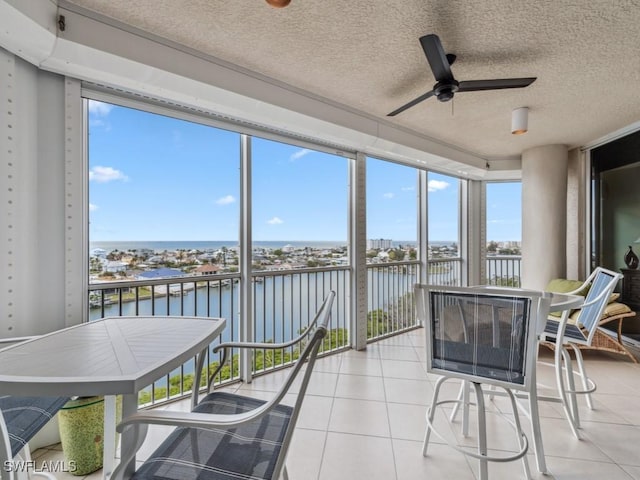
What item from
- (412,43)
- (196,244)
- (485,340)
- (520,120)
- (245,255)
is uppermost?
(412,43)

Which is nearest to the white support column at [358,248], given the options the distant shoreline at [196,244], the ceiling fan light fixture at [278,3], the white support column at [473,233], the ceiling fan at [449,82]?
the distant shoreline at [196,244]

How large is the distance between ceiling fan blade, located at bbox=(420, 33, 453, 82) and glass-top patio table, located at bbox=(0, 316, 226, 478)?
1.81 m

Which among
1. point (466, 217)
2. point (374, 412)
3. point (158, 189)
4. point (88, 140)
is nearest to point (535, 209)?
point (466, 217)

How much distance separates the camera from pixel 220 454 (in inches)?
38.8

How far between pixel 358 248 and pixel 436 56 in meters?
2.08

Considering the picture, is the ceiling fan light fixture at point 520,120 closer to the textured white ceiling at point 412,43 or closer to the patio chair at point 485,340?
the textured white ceiling at point 412,43

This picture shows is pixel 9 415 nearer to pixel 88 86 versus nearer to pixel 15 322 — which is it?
pixel 15 322

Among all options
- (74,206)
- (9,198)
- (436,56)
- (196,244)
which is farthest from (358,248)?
(9,198)

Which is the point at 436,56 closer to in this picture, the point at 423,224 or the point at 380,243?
the point at 380,243

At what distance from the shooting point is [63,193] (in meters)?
1.84

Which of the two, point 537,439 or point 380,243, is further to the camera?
point 380,243

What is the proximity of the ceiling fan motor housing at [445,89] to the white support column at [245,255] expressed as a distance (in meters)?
1.58

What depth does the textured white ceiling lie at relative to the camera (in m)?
1.58

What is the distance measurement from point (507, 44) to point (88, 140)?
109 inches
